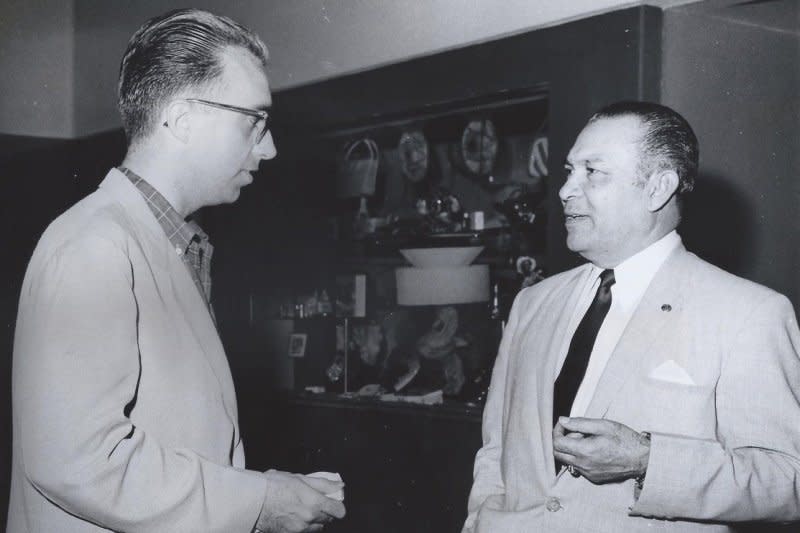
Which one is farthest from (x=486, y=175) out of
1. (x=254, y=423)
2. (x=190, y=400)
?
(x=190, y=400)

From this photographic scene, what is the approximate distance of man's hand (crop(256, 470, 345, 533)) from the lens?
60.2 inches

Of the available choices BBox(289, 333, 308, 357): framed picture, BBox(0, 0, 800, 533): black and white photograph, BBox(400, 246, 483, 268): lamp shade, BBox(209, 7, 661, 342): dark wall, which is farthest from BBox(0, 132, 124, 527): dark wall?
BBox(400, 246, 483, 268): lamp shade

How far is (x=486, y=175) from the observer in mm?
4258

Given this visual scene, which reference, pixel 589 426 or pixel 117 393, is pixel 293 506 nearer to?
pixel 117 393

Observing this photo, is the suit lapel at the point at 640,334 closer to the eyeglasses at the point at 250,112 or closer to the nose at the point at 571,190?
the nose at the point at 571,190

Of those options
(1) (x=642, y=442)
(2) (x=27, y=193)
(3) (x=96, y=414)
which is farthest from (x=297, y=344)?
(3) (x=96, y=414)

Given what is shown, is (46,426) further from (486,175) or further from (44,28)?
(44,28)

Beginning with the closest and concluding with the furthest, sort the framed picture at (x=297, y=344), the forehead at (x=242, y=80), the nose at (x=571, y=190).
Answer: the forehead at (x=242, y=80), the nose at (x=571, y=190), the framed picture at (x=297, y=344)

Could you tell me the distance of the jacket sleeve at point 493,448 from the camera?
2.23 m

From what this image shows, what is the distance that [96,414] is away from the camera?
1.36 meters

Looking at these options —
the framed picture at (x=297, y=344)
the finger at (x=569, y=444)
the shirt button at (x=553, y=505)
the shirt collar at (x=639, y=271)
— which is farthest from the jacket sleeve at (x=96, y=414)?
the framed picture at (x=297, y=344)

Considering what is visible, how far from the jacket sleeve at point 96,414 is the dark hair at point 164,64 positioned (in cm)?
34

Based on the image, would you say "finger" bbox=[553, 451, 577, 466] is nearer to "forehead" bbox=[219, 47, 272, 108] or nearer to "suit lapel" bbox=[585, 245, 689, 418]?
"suit lapel" bbox=[585, 245, 689, 418]

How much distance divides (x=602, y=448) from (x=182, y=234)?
3.29ft
